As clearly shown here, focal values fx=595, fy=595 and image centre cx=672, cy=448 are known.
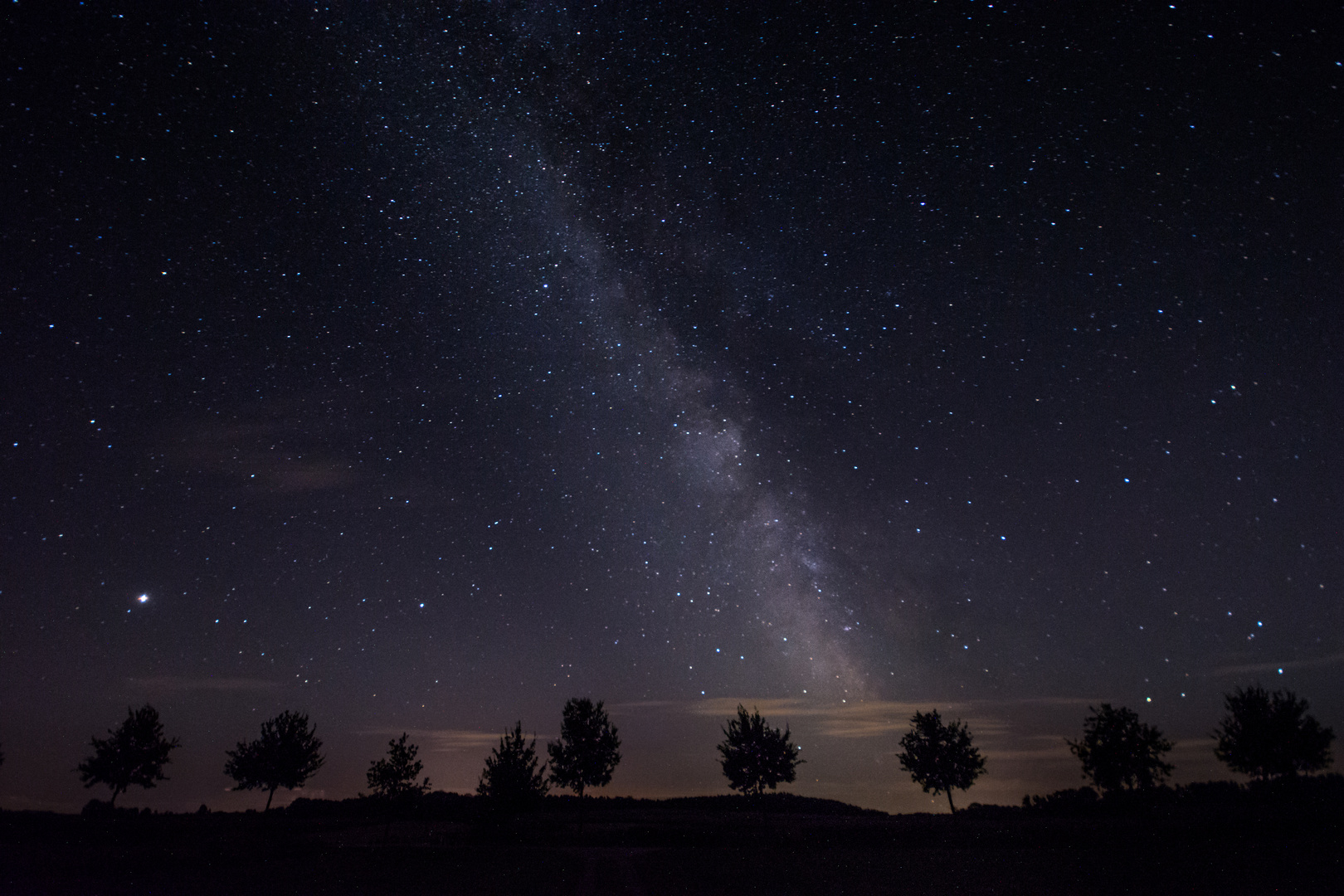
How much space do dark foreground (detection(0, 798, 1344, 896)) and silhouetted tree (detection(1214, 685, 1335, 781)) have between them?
297cm

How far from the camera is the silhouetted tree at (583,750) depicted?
33.7 metres

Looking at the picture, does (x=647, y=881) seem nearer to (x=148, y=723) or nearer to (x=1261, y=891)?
(x=1261, y=891)

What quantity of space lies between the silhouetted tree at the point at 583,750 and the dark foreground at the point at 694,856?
8.22ft

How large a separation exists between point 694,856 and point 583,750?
44.9 ft

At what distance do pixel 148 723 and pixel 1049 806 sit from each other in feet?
190

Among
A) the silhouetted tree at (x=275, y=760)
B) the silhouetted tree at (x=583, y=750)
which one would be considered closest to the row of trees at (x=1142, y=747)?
the silhouetted tree at (x=583, y=750)

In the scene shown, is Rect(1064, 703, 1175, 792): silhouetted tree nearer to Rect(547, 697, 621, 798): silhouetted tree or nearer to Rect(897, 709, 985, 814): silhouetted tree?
Rect(897, 709, 985, 814): silhouetted tree

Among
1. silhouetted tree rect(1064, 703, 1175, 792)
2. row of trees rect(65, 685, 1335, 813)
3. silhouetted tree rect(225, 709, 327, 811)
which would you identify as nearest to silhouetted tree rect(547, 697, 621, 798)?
row of trees rect(65, 685, 1335, 813)

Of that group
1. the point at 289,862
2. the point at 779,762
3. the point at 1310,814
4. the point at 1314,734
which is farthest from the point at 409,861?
the point at 1314,734

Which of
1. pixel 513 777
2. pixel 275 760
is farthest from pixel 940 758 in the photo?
pixel 275 760

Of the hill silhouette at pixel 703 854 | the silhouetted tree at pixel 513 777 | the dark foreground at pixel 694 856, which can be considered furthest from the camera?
the silhouetted tree at pixel 513 777

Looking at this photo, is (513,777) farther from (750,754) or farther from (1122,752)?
(1122,752)

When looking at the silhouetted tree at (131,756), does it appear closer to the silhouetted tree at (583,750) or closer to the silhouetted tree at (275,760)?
the silhouetted tree at (275,760)

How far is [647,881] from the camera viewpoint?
1714 cm
